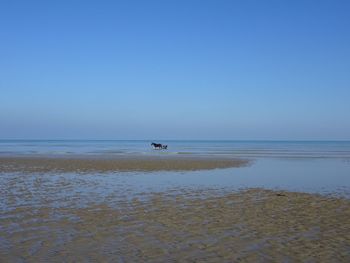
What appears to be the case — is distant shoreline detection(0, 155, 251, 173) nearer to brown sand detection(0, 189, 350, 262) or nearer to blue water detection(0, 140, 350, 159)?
brown sand detection(0, 189, 350, 262)

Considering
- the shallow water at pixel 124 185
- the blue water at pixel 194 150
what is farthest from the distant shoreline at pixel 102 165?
the blue water at pixel 194 150

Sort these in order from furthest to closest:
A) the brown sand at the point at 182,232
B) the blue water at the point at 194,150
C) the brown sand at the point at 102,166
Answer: the blue water at the point at 194,150 → the brown sand at the point at 102,166 → the brown sand at the point at 182,232

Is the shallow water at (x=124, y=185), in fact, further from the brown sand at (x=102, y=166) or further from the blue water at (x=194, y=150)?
the blue water at (x=194, y=150)

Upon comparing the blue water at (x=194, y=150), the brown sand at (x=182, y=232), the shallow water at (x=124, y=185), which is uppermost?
the blue water at (x=194, y=150)

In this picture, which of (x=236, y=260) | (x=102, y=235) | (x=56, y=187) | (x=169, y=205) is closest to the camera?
(x=236, y=260)

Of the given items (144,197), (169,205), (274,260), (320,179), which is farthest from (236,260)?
(320,179)

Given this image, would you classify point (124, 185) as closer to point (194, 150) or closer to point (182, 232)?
point (182, 232)

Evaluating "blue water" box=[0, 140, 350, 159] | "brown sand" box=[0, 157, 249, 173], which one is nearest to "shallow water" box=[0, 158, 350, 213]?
"brown sand" box=[0, 157, 249, 173]

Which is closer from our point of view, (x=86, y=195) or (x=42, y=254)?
(x=42, y=254)

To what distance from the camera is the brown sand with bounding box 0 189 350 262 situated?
709 centimetres

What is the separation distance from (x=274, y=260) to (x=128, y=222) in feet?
13.1

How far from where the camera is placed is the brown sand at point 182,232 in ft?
23.2

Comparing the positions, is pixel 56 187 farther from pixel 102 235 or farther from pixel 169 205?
pixel 102 235

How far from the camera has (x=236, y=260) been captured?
22.5 ft
